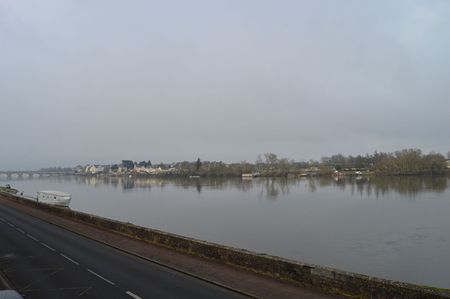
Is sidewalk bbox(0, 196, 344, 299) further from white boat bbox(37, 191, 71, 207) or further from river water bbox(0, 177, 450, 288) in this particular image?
white boat bbox(37, 191, 71, 207)

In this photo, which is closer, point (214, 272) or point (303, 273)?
point (303, 273)

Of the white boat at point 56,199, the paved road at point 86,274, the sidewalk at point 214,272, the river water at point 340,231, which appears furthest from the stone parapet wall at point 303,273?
the white boat at point 56,199

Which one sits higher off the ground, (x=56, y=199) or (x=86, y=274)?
(x=56, y=199)

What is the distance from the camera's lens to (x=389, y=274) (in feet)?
84.5

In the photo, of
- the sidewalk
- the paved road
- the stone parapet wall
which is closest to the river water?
the stone parapet wall

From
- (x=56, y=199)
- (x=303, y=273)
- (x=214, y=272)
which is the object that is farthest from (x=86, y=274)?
(x=56, y=199)

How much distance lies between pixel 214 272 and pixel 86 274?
5199mm

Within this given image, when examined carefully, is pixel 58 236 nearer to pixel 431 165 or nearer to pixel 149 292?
pixel 149 292

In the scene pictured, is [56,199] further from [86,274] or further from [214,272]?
[214,272]

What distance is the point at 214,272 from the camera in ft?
57.3

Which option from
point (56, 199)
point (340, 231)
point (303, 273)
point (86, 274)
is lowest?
point (340, 231)

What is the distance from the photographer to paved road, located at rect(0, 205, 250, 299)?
14.7 m

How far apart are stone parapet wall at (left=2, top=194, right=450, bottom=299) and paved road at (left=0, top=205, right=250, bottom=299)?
2215 millimetres

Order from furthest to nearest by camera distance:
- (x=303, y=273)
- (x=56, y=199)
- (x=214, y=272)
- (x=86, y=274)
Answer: (x=56, y=199), (x=86, y=274), (x=214, y=272), (x=303, y=273)
